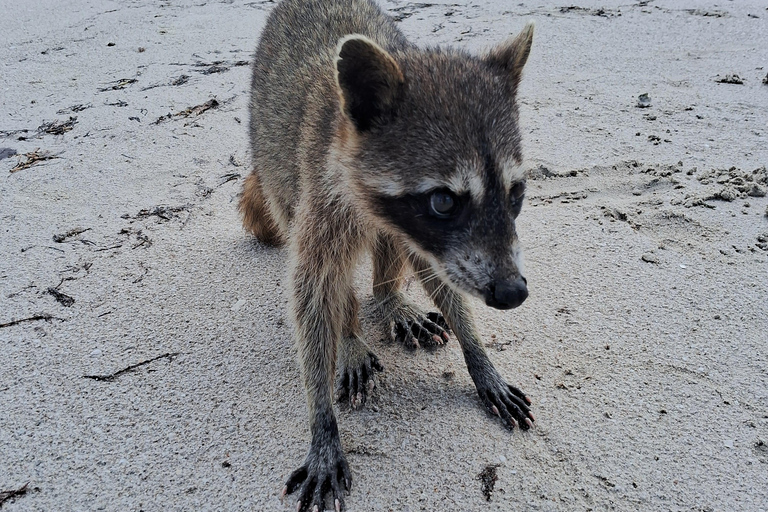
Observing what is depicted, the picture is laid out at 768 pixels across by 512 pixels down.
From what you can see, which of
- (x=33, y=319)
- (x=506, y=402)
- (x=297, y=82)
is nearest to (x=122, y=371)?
(x=33, y=319)

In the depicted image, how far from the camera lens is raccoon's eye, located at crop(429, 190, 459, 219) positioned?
7.97ft

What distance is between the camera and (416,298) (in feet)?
13.7

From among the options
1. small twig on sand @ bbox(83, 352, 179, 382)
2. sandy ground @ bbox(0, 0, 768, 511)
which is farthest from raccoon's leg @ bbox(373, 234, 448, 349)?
small twig on sand @ bbox(83, 352, 179, 382)

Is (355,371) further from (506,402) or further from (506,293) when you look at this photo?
(506,293)

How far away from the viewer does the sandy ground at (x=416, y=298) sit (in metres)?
2.62

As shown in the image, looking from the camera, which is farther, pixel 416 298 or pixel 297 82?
pixel 416 298

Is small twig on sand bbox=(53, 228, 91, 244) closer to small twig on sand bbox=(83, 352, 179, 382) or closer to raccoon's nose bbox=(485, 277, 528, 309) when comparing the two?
small twig on sand bbox=(83, 352, 179, 382)

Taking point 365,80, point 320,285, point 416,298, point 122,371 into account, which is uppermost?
point 365,80

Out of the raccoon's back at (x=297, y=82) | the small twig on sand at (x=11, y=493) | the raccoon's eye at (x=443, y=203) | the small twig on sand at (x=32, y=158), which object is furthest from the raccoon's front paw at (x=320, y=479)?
the small twig on sand at (x=32, y=158)

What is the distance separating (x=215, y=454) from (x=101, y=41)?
20.8 ft

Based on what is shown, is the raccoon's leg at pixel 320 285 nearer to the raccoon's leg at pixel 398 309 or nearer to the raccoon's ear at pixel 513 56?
the raccoon's leg at pixel 398 309

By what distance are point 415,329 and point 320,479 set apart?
124 centimetres

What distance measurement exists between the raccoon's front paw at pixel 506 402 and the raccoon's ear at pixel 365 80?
1.47 meters

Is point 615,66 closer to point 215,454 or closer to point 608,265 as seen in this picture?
point 608,265
